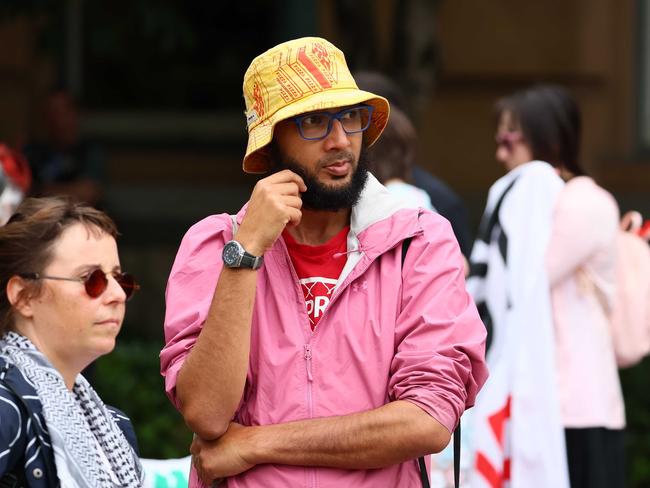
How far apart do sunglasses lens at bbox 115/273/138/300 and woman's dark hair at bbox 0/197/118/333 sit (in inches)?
5.4

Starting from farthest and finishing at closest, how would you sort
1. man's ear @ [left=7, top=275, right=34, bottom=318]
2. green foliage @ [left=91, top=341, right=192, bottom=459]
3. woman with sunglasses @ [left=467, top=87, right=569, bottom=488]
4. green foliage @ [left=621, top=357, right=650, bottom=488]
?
green foliage @ [left=621, top=357, right=650, bottom=488], green foliage @ [left=91, top=341, right=192, bottom=459], woman with sunglasses @ [left=467, top=87, right=569, bottom=488], man's ear @ [left=7, top=275, right=34, bottom=318]

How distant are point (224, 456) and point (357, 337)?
0.42m

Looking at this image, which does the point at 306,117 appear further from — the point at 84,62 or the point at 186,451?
the point at 84,62

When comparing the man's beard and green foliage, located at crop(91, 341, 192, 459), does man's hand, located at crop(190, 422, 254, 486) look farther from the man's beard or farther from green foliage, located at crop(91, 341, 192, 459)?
green foliage, located at crop(91, 341, 192, 459)

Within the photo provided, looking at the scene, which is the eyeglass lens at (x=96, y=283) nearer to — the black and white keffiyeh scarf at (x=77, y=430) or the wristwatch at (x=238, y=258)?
the black and white keffiyeh scarf at (x=77, y=430)

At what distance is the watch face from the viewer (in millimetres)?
3430

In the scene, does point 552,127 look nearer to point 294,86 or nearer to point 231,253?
point 294,86

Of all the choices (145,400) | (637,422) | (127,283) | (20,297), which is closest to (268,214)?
(127,283)

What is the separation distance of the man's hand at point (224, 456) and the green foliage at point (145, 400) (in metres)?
4.27

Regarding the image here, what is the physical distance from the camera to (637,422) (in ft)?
27.4

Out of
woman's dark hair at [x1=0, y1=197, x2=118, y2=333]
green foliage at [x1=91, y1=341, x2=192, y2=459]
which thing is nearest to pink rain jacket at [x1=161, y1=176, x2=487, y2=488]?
woman's dark hair at [x1=0, y1=197, x2=118, y2=333]

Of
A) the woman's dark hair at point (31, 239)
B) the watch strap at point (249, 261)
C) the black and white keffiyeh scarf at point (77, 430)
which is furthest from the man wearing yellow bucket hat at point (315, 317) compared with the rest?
the woman's dark hair at point (31, 239)

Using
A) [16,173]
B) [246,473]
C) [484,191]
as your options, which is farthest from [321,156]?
[484,191]

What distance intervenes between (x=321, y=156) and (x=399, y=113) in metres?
2.37
